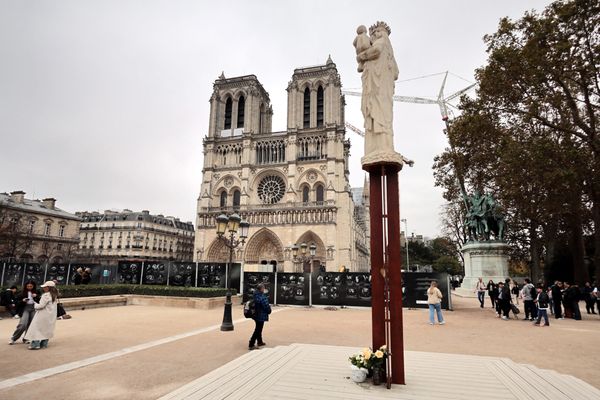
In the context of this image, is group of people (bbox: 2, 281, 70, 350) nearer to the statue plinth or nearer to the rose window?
the statue plinth

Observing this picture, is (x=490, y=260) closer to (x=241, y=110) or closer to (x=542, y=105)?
(x=542, y=105)

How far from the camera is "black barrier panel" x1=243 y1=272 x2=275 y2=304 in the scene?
17.4m

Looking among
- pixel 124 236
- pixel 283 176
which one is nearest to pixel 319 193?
pixel 283 176

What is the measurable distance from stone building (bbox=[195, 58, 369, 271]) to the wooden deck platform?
33.1 meters

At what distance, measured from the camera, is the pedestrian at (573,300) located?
12.5 m

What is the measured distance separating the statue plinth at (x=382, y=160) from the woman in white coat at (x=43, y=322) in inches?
280

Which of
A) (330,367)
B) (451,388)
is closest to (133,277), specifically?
(330,367)

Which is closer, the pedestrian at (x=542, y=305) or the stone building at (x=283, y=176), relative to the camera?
the pedestrian at (x=542, y=305)

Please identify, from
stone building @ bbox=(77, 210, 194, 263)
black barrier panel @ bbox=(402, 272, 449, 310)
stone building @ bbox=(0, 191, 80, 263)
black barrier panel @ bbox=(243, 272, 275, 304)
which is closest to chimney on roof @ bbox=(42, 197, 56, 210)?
stone building @ bbox=(0, 191, 80, 263)

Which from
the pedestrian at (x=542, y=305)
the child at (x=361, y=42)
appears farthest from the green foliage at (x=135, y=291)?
the child at (x=361, y=42)

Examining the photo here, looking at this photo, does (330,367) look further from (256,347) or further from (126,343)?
(126,343)

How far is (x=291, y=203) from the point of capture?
41.2 metres

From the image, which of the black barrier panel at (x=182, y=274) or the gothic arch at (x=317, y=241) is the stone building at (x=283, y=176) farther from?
the black barrier panel at (x=182, y=274)

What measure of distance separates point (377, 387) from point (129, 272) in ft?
61.8
